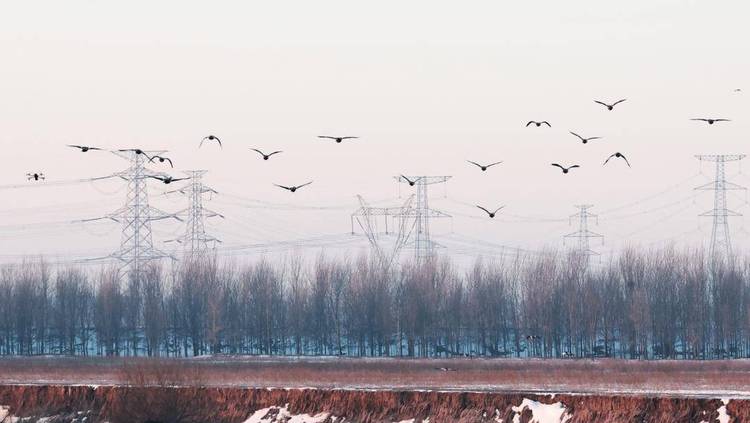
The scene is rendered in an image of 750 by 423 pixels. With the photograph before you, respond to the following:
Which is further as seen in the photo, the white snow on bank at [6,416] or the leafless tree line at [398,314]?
the leafless tree line at [398,314]

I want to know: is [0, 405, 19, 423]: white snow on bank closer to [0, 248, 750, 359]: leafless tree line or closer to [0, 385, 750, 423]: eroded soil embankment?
[0, 385, 750, 423]: eroded soil embankment

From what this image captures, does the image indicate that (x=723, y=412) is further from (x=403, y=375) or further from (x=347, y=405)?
(x=403, y=375)

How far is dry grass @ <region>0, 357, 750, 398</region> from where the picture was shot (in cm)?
3994

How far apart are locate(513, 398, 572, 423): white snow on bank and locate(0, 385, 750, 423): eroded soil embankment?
0.02 metres

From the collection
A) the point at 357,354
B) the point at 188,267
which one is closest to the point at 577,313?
the point at 357,354

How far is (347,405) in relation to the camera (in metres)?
36.6

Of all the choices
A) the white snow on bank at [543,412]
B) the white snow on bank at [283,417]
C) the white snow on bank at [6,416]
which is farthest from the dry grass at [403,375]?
the white snow on bank at [543,412]

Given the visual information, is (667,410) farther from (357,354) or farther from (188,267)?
(188,267)

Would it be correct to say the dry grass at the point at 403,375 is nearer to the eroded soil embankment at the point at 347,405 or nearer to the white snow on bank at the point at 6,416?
the eroded soil embankment at the point at 347,405

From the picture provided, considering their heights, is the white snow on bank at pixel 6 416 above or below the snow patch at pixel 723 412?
below

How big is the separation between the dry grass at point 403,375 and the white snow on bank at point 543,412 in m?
5.76

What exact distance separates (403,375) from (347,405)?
46.4ft

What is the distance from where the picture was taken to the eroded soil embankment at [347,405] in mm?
32156

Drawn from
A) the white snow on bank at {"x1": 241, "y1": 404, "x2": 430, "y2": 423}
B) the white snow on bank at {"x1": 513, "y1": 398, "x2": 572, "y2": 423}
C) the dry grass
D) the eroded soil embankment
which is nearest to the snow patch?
the eroded soil embankment
